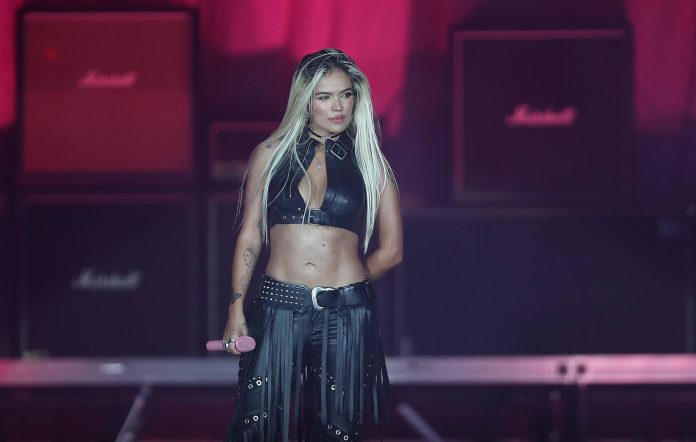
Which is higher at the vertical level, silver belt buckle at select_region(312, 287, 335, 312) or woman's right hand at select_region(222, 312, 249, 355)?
silver belt buckle at select_region(312, 287, 335, 312)

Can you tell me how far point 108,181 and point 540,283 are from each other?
5.07 feet

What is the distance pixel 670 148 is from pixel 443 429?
56.0 inches

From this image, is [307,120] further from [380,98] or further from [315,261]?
[380,98]

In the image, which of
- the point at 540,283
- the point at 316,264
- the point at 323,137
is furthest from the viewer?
the point at 540,283

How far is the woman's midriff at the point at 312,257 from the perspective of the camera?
2533 millimetres

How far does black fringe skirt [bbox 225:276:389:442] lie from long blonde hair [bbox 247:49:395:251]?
22 centimetres

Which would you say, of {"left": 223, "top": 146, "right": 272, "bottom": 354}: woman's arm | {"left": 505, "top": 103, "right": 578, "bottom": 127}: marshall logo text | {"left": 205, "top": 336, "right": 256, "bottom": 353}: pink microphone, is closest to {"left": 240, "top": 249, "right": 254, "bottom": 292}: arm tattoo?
{"left": 223, "top": 146, "right": 272, "bottom": 354}: woman's arm

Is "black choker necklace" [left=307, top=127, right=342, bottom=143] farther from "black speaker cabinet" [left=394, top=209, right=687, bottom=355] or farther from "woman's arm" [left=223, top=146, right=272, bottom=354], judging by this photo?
"black speaker cabinet" [left=394, top=209, right=687, bottom=355]

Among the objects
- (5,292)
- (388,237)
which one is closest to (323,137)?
(388,237)

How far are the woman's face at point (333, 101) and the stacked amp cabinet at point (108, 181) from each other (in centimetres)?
127

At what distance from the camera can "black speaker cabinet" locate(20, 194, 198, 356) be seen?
3.70 meters

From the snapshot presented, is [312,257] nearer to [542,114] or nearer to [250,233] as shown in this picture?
[250,233]

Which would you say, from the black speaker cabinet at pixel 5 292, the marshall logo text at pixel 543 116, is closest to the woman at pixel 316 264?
the marshall logo text at pixel 543 116

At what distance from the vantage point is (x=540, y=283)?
3.68 m
